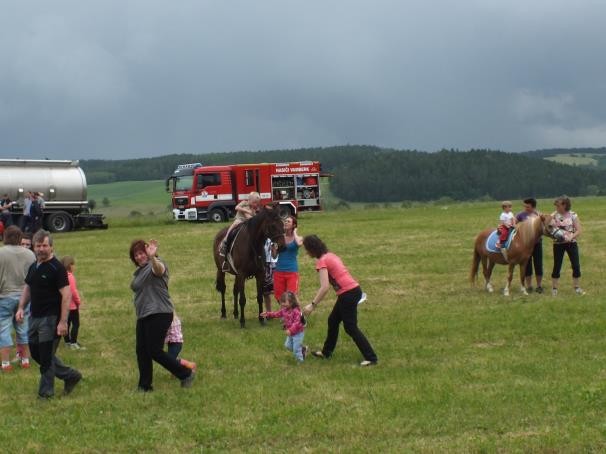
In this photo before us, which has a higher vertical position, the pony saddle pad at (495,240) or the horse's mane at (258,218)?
the horse's mane at (258,218)

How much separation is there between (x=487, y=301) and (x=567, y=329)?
3411 millimetres

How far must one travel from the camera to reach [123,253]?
→ 2880 cm

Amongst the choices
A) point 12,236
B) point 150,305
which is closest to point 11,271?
point 12,236

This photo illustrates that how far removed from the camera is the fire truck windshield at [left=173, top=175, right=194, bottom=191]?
1829 inches

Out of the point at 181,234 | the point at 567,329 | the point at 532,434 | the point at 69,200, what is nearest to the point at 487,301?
the point at 567,329

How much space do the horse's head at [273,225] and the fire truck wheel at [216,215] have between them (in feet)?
103

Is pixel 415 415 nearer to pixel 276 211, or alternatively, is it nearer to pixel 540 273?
pixel 276 211

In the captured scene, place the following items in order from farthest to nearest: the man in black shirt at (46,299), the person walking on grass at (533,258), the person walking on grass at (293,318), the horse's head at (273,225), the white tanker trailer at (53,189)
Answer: the white tanker trailer at (53,189) < the person walking on grass at (533,258) < the horse's head at (273,225) < the person walking on grass at (293,318) < the man in black shirt at (46,299)

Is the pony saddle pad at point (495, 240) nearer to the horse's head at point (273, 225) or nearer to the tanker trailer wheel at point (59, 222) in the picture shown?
the horse's head at point (273, 225)

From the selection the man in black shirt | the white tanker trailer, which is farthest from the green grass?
the man in black shirt

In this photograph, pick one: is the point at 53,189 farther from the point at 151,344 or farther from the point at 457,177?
the point at 457,177

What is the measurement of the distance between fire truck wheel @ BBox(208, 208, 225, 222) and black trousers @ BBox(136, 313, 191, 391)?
3510 centimetres

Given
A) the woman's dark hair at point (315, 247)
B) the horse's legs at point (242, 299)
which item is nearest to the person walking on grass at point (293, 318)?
the woman's dark hair at point (315, 247)

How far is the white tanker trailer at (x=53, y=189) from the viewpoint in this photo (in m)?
40.5
